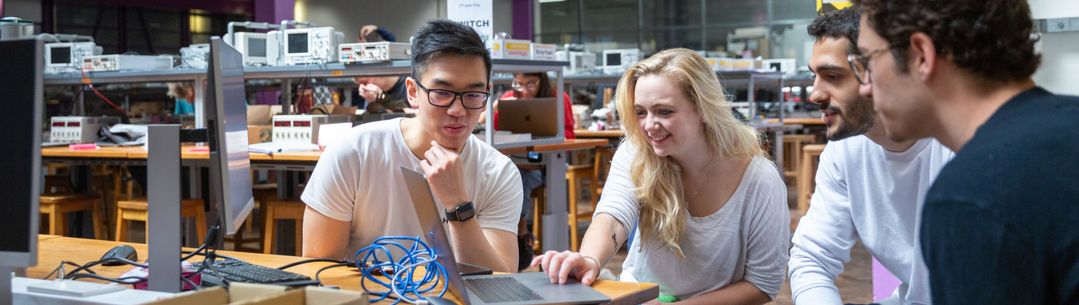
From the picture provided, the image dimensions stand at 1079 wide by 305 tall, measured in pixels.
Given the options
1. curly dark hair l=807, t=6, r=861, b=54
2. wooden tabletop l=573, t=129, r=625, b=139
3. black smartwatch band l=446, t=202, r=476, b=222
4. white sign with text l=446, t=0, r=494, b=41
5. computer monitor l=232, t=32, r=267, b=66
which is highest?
white sign with text l=446, t=0, r=494, b=41

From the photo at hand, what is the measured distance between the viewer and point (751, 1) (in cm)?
1388

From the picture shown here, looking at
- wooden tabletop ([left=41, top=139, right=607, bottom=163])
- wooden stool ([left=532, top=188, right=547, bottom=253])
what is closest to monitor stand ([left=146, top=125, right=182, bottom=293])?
wooden tabletop ([left=41, top=139, right=607, bottom=163])

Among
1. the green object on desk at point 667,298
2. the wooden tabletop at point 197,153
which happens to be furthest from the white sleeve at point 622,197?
the wooden tabletop at point 197,153

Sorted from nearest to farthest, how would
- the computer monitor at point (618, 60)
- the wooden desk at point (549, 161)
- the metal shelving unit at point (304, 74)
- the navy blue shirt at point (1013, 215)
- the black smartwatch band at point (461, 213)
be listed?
the navy blue shirt at point (1013, 215) < the black smartwatch band at point (461, 213) < the metal shelving unit at point (304, 74) < the wooden desk at point (549, 161) < the computer monitor at point (618, 60)

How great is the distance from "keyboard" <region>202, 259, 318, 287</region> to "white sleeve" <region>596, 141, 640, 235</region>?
27.8 inches

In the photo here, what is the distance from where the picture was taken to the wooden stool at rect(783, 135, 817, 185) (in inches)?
332

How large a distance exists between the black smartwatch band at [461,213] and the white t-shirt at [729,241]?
35 centimetres

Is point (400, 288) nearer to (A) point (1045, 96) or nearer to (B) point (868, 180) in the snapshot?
(B) point (868, 180)

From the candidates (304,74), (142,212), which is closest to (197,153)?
(142,212)

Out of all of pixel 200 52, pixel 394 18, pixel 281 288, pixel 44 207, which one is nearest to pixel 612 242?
→ pixel 281 288

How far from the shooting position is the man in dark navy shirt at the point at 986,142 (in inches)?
38.4

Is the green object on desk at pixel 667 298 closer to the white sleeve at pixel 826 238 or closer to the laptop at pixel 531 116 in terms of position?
the white sleeve at pixel 826 238

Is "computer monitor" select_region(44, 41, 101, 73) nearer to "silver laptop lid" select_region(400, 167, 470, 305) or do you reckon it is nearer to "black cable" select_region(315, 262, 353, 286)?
"black cable" select_region(315, 262, 353, 286)

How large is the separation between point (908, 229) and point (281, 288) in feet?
4.05
